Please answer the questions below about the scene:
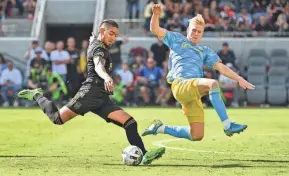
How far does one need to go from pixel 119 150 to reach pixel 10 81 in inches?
648

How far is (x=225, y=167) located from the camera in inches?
467

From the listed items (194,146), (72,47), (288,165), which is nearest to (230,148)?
(194,146)

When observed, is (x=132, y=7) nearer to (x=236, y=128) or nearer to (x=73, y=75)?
(x=73, y=75)

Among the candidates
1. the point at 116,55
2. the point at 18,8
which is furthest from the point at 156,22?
the point at 18,8

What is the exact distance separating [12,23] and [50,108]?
2086 centimetres

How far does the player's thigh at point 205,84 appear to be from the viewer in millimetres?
12523

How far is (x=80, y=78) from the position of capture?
2980cm

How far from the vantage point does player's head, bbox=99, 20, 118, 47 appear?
12.4m

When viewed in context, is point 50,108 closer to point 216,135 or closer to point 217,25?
point 216,135

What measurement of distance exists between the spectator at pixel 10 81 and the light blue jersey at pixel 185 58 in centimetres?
1728

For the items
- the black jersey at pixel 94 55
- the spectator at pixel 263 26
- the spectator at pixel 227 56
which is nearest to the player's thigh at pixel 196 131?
the black jersey at pixel 94 55

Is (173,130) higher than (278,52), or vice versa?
(173,130)

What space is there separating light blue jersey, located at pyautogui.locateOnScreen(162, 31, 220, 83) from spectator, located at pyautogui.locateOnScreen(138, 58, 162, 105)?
1622cm

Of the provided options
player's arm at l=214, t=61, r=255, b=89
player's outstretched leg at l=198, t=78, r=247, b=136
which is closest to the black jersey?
player's outstretched leg at l=198, t=78, r=247, b=136
